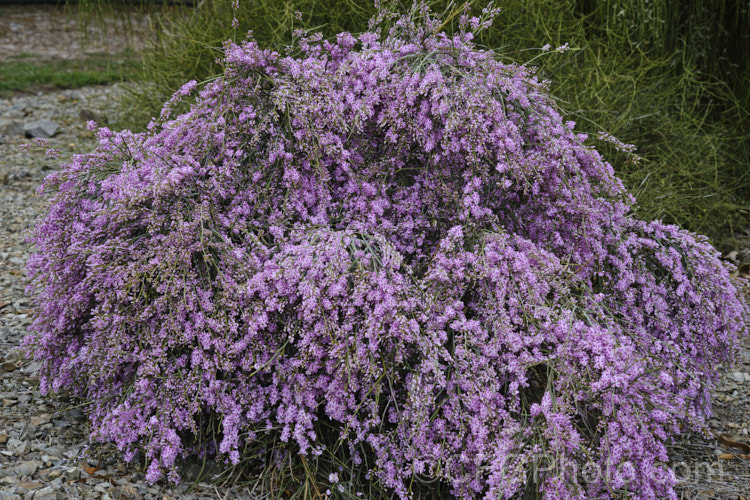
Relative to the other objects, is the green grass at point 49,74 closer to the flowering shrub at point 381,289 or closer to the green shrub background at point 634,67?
the green shrub background at point 634,67

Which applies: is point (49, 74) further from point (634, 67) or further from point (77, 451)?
point (77, 451)

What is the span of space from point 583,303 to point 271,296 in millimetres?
1024

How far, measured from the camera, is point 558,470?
5.54ft

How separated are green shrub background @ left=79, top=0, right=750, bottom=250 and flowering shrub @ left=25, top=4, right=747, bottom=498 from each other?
38.1 inches

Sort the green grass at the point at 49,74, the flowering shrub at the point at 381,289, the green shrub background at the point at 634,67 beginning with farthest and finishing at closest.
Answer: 1. the green grass at the point at 49,74
2. the green shrub background at the point at 634,67
3. the flowering shrub at the point at 381,289

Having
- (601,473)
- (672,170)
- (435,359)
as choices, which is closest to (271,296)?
(435,359)

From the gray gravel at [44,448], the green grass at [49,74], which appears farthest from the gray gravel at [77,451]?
the green grass at [49,74]

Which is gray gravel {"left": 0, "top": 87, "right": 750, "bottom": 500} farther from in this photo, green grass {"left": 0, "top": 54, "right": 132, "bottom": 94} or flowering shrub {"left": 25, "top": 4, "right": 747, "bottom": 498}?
green grass {"left": 0, "top": 54, "right": 132, "bottom": 94}

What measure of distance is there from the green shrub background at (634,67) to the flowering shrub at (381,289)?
38.1 inches

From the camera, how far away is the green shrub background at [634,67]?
3.38 metres

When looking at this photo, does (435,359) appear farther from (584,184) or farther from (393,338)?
(584,184)

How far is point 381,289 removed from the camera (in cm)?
187

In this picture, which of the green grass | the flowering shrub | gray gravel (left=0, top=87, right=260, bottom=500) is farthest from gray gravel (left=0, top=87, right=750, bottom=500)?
the green grass

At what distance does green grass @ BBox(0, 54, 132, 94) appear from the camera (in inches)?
260
